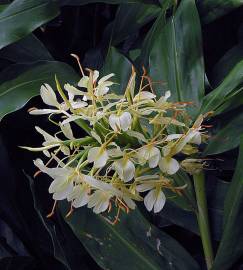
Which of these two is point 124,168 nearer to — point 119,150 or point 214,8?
point 119,150

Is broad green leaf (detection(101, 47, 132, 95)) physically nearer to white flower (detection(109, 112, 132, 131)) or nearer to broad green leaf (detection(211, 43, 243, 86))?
broad green leaf (detection(211, 43, 243, 86))

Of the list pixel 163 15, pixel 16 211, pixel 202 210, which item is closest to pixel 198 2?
pixel 163 15

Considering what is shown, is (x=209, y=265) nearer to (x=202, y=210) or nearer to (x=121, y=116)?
(x=202, y=210)

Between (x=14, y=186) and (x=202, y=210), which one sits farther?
(x=14, y=186)

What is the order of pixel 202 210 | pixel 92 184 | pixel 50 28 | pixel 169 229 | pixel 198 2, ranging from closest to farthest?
pixel 92 184, pixel 202 210, pixel 198 2, pixel 169 229, pixel 50 28

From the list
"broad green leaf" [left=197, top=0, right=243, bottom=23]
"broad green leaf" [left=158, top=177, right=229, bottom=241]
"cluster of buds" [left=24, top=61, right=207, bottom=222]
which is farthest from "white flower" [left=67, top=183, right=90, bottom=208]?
"broad green leaf" [left=197, top=0, right=243, bottom=23]

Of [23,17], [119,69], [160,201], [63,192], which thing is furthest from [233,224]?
[23,17]
